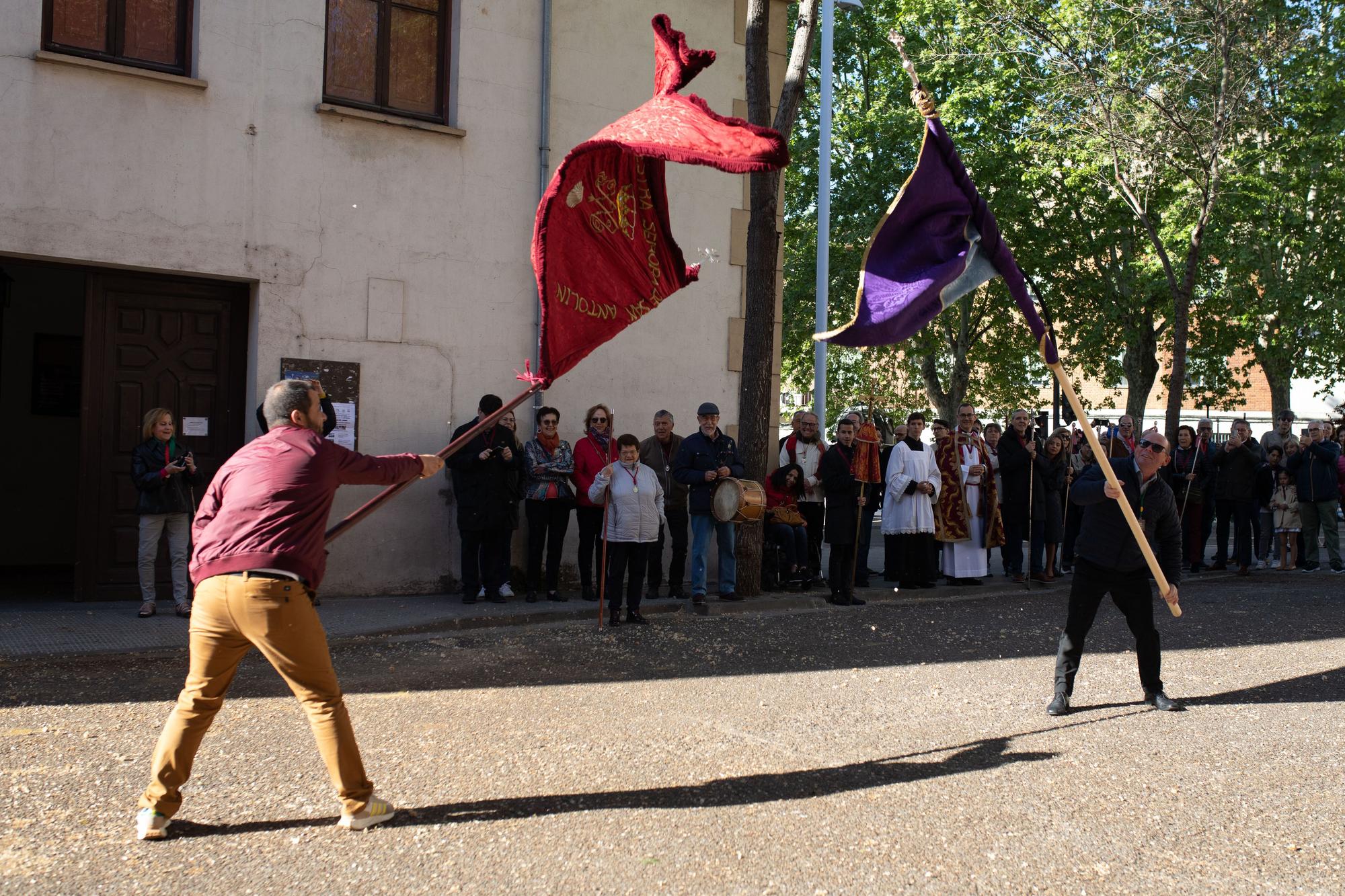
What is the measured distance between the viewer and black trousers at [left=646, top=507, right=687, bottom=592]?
11.9 meters

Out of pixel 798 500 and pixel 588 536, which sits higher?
pixel 798 500

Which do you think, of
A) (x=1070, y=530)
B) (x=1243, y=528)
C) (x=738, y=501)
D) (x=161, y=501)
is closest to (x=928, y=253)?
(x=738, y=501)

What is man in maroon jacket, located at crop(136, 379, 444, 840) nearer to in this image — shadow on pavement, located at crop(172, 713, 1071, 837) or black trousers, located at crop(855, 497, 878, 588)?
shadow on pavement, located at crop(172, 713, 1071, 837)

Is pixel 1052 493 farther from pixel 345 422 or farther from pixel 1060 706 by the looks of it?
pixel 345 422

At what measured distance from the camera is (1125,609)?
7.65 metres

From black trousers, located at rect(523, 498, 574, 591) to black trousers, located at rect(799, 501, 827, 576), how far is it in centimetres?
280

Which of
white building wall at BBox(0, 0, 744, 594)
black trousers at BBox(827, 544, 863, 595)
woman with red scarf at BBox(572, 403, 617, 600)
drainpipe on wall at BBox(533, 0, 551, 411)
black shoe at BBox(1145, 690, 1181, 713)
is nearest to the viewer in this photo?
black shoe at BBox(1145, 690, 1181, 713)

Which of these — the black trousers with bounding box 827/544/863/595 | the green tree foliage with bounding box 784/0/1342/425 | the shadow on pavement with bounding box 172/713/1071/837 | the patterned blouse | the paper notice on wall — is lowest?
the shadow on pavement with bounding box 172/713/1071/837

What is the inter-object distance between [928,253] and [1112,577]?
2.78m

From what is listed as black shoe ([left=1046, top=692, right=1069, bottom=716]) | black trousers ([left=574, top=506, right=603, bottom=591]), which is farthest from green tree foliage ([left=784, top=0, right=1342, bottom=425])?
black shoe ([left=1046, top=692, right=1069, bottom=716])

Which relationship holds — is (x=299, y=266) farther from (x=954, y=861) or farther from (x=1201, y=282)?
(x=1201, y=282)

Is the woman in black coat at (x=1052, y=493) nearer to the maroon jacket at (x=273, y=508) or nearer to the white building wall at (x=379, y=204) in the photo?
the white building wall at (x=379, y=204)

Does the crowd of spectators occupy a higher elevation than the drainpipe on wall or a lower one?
lower

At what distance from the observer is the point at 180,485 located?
32.2 ft
